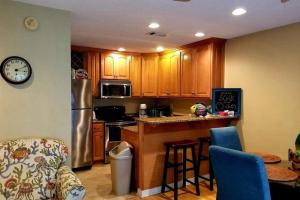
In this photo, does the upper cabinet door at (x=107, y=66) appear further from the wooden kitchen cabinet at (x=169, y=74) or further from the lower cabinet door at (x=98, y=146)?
the lower cabinet door at (x=98, y=146)

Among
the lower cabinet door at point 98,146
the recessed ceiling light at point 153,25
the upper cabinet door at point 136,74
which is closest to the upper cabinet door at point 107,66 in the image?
the upper cabinet door at point 136,74

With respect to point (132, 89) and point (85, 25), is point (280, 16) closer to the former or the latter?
point (85, 25)

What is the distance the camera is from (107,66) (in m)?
5.07

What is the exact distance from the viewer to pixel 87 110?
435cm

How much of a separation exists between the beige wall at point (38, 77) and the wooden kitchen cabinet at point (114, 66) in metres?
2.29

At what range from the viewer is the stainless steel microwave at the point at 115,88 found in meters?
4.96

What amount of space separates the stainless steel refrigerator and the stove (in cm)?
44

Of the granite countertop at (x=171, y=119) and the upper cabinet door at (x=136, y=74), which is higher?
the upper cabinet door at (x=136, y=74)

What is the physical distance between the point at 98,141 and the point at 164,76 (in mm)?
1934

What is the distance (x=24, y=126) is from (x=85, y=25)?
158cm

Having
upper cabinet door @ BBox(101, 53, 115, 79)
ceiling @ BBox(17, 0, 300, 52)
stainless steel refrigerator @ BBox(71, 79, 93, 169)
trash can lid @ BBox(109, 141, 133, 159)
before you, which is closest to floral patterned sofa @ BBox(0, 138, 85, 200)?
trash can lid @ BBox(109, 141, 133, 159)

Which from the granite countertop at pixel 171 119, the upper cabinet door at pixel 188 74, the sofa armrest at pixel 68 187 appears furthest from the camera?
the upper cabinet door at pixel 188 74

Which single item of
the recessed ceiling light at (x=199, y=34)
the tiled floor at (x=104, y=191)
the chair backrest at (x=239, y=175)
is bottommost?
the tiled floor at (x=104, y=191)

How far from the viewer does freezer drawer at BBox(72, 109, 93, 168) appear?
13.9 feet
